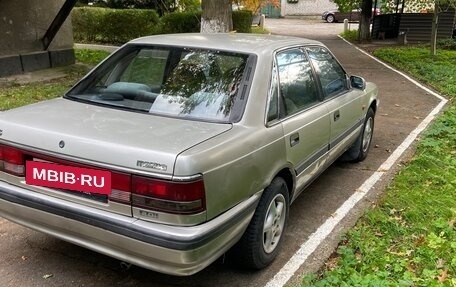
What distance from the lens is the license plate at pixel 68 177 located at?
8.19ft

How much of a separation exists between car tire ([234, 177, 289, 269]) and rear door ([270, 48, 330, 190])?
284mm

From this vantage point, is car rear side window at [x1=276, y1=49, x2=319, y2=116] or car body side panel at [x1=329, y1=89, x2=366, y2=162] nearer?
car rear side window at [x1=276, y1=49, x2=319, y2=116]

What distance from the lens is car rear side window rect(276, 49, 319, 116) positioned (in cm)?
346

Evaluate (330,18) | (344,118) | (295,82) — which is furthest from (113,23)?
(330,18)

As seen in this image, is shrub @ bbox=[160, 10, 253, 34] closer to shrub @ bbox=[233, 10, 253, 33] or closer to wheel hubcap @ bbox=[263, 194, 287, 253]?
shrub @ bbox=[233, 10, 253, 33]

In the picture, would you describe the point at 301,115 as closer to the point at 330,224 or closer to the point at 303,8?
the point at 330,224

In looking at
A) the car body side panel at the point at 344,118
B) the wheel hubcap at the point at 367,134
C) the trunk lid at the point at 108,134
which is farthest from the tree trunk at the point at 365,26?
the trunk lid at the point at 108,134

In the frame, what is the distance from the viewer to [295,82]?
3686 mm

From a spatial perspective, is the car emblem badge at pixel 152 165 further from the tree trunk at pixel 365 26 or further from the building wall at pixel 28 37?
the tree trunk at pixel 365 26

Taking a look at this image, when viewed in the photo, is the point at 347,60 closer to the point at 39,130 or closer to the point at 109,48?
the point at 109,48

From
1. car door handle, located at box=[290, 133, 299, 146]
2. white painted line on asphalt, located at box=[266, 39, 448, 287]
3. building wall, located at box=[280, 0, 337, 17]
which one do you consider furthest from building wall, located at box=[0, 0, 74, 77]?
building wall, located at box=[280, 0, 337, 17]

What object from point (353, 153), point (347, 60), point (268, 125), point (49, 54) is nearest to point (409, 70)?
point (347, 60)

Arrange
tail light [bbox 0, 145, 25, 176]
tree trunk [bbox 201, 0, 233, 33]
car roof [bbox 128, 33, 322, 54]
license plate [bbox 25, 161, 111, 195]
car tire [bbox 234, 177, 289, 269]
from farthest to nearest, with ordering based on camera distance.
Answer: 1. tree trunk [bbox 201, 0, 233, 33]
2. car roof [bbox 128, 33, 322, 54]
3. car tire [bbox 234, 177, 289, 269]
4. tail light [bbox 0, 145, 25, 176]
5. license plate [bbox 25, 161, 111, 195]

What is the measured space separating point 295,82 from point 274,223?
3.82 feet
